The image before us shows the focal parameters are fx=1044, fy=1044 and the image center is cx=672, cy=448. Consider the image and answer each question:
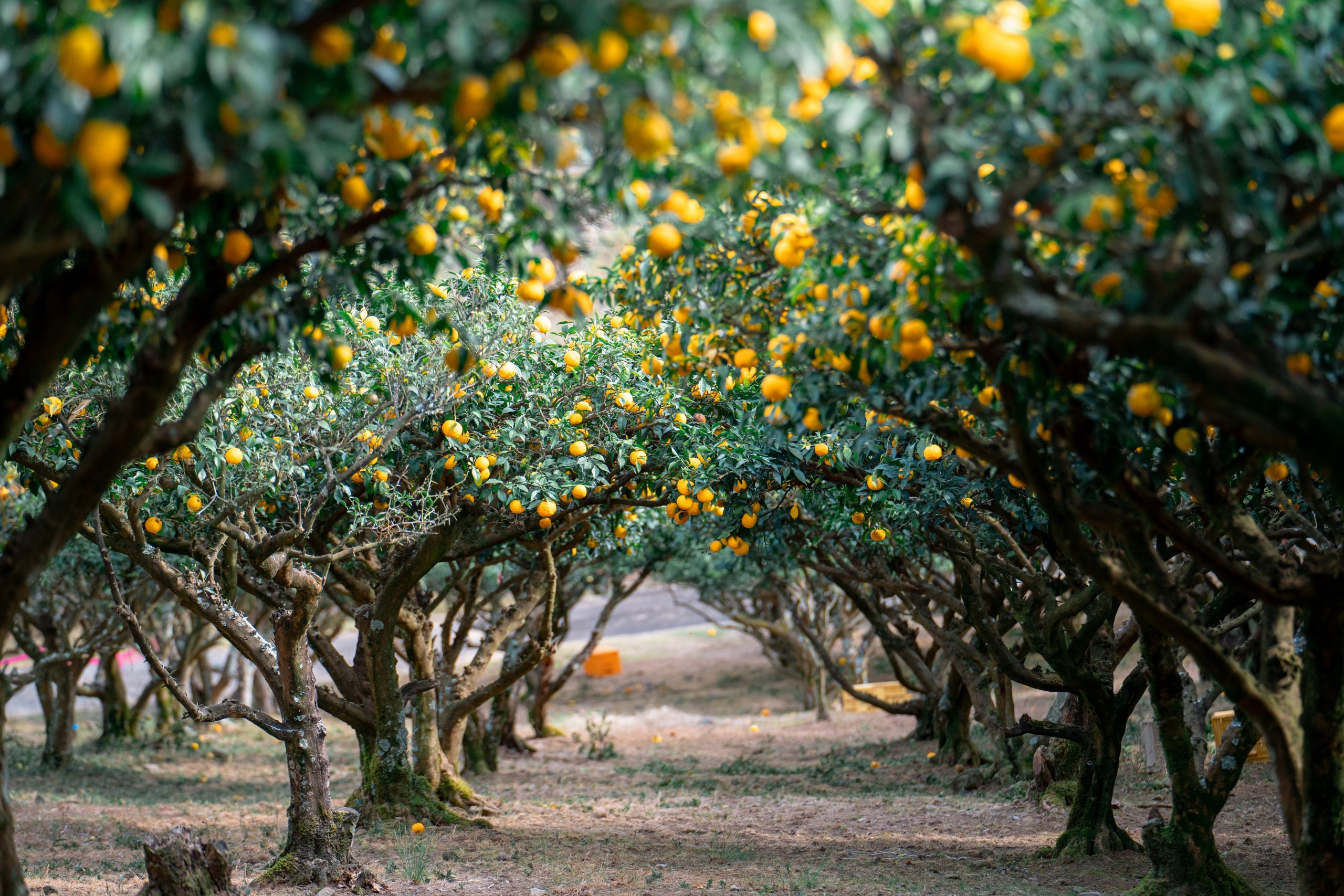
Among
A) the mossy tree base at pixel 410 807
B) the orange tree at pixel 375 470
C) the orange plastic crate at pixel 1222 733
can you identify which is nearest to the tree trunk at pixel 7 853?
the orange tree at pixel 375 470

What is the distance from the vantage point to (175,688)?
584 cm

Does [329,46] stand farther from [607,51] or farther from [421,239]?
[421,239]

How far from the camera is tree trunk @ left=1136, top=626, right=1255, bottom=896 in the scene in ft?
17.9

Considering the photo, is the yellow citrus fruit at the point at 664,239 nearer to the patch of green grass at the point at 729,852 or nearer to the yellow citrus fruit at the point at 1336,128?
the yellow citrus fruit at the point at 1336,128

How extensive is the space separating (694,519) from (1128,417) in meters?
6.69

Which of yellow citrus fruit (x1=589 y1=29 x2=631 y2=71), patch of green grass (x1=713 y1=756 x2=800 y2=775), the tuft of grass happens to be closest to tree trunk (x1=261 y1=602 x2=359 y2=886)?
the tuft of grass

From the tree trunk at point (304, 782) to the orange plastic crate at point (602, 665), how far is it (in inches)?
759

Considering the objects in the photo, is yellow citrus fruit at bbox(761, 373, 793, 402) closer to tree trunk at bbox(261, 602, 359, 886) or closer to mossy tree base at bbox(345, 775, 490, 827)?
tree trunk at bbox(261, 602, 359, 886)

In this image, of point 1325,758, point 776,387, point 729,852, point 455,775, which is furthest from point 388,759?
point 1325,758

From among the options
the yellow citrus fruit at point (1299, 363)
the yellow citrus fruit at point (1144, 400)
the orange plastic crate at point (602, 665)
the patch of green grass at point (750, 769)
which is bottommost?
the patch of green grass at point (750, 769)

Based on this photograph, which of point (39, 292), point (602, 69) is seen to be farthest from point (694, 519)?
point (602, 69)

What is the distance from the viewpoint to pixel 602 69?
1985mm

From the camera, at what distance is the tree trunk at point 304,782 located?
6.05 metres

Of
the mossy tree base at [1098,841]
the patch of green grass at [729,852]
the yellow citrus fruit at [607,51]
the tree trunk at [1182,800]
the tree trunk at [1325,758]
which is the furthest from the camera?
the patch of green grass at [729,852]
